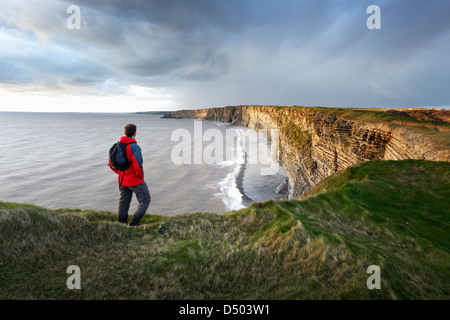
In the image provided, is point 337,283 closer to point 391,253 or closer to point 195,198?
point 391,253

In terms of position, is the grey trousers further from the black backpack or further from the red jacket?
the black backpack

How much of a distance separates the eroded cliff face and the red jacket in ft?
38.4

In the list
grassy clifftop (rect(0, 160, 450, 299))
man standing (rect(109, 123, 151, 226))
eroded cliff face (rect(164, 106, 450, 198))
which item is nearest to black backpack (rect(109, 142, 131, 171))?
man standing (rect(109, 123, 151, 226))

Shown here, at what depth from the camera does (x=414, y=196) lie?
6758mm

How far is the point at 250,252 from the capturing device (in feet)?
15.3

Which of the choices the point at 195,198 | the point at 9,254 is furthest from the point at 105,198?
the point at 9,254

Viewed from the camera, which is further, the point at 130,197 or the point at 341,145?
the point at 341,145

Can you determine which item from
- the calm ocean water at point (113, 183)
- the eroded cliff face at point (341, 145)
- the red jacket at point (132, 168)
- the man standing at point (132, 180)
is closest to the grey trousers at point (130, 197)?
the man standing at point (132, 180)

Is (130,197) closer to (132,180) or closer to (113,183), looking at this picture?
(132,180)

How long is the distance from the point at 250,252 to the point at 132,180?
12.8 ft

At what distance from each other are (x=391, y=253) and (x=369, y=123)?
47.1ft

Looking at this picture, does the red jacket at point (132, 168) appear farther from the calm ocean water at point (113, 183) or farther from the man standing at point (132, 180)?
the calm ocean water at point (113, 183)

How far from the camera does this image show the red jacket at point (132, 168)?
240 inches

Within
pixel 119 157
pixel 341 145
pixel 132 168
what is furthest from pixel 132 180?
pixel 341 145
